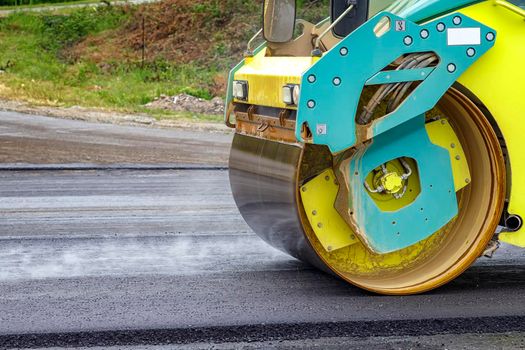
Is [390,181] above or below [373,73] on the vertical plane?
below

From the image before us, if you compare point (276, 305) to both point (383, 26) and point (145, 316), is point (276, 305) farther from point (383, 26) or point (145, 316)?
point (383, 26)

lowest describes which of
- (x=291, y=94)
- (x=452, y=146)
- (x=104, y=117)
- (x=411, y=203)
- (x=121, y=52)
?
Answer: (x=104, y=117)

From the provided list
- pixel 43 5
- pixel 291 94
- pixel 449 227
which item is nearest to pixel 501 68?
pixel 449 227

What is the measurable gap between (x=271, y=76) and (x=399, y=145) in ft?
2.74

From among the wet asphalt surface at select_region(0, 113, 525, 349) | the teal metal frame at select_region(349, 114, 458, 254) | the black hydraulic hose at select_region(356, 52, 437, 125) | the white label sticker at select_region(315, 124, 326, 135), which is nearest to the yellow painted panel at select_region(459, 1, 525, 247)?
the black hydraulic hose at select_region(356, 52, 437, 125)

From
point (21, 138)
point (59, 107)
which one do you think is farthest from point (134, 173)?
point (59, 107)

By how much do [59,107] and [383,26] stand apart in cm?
1398

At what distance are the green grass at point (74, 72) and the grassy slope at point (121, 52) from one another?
0.02m

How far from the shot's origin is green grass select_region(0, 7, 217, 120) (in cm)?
1953

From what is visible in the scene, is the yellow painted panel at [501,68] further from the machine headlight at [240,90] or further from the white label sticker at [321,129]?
the machine headlight at [240,90]

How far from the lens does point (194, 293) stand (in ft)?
17.9

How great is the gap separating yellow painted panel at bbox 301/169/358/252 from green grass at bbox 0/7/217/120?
12315 mm

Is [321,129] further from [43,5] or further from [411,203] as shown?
[43,5]

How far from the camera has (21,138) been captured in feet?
46.9
